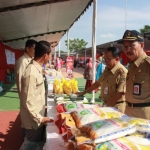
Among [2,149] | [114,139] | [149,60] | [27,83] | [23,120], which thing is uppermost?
[149,60]

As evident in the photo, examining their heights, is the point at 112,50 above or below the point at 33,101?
above

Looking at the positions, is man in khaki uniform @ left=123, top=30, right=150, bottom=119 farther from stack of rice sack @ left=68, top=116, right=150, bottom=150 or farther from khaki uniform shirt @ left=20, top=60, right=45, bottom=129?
khaki uniform shirt @ left=20, top=60, right=45, bottom=129

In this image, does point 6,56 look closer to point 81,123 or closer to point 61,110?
point 61,110

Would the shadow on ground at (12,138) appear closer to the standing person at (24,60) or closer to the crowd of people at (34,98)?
the standing person at (24,60)

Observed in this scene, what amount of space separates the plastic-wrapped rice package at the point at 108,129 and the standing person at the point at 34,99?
2.62ft

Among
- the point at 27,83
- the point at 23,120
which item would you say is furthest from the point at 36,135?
the point at 27,83

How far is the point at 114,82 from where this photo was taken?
267 cm

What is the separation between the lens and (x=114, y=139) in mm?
1263

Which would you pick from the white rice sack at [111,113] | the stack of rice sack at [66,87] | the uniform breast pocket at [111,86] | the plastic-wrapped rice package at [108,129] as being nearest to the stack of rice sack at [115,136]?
the plastic-wrapped rice package at [108,129]

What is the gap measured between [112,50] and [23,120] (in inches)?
55.8

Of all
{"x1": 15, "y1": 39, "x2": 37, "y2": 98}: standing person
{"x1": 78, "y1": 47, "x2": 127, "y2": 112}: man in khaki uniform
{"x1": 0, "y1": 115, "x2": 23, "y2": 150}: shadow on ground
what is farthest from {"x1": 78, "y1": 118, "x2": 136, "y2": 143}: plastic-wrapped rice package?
{"x1": 0, "y1": 115, "x2": 23, "y2": 150}: shadow on ground

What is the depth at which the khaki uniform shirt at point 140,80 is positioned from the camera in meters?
2.20

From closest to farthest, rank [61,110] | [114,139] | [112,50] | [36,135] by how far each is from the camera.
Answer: [114,139] < [61,110] < [36,135] < [112,50]

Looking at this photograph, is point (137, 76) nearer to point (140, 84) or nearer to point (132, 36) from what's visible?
point (140, 84)
